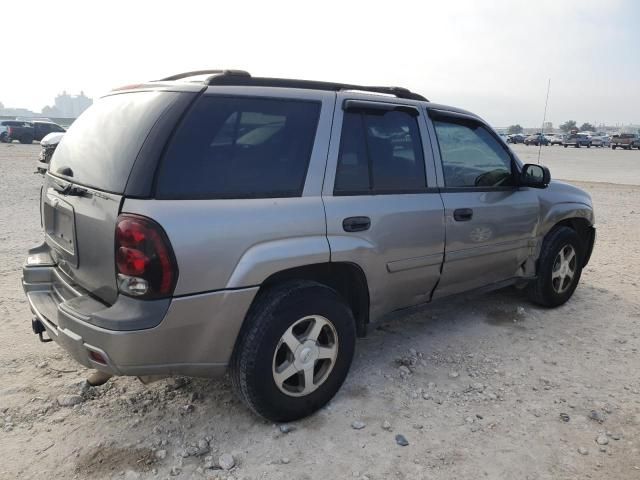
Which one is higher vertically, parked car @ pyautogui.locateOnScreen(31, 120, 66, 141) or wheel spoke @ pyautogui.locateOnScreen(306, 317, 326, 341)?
parked car @ pyautogui.locateOnScreen(31, 120, 66, 141)

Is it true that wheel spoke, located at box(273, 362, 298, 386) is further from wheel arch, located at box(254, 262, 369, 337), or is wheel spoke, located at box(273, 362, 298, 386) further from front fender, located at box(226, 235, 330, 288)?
front fender, located at box(226, 235, 330, 288)

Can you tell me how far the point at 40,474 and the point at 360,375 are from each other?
1957 millimetres

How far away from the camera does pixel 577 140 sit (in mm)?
50594

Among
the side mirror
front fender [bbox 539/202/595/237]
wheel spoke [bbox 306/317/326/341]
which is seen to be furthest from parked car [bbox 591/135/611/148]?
wheel spoke [bbox 306/317/326/341]

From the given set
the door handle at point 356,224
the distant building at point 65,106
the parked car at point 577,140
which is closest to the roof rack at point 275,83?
the door handle at point 356,224

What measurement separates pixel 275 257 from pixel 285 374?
697 mm

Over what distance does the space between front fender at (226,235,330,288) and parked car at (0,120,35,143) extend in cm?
3301

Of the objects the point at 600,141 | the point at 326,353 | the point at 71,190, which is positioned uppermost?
the point at 600,141

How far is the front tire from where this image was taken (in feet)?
8.58

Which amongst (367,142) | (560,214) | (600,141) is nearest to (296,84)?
(367,142)

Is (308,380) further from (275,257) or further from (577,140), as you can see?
(577,140)

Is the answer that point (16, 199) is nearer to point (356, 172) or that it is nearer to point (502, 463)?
point (356, 172)

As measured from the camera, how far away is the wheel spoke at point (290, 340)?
8.95 feet

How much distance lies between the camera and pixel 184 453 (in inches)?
102
